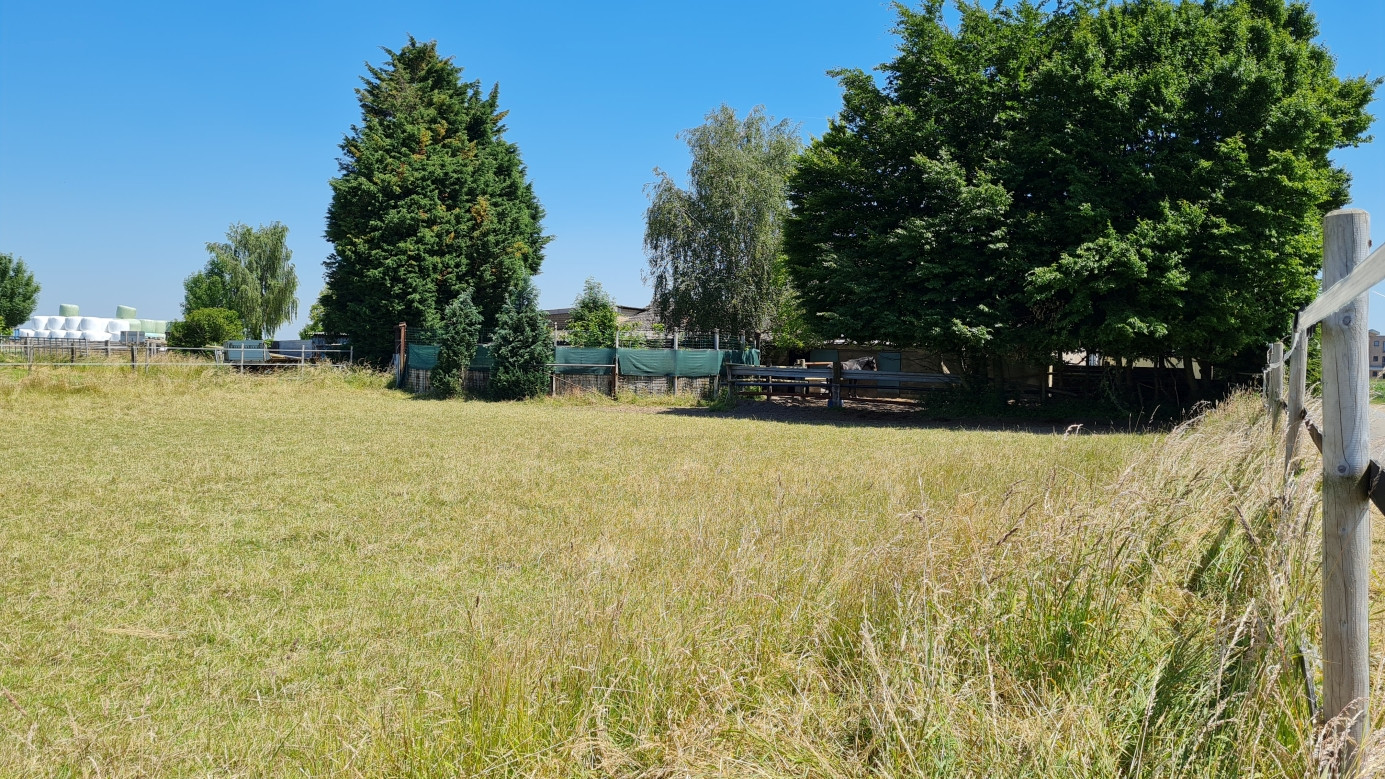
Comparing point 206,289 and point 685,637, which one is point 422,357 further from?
point 206,289

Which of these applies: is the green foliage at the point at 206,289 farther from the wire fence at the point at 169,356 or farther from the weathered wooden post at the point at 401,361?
the weathered wooden post at the point at 401,361

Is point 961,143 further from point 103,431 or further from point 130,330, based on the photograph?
point 130,330

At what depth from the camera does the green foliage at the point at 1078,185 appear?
51.9ft

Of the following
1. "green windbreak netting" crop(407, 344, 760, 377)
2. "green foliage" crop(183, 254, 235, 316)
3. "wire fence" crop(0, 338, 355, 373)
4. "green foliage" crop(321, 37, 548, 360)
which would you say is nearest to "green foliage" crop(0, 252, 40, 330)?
"green foliage" crop(183, 254, 235, 316)

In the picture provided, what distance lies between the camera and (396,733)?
2.70 m

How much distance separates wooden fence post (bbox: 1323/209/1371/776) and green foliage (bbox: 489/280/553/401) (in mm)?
23049

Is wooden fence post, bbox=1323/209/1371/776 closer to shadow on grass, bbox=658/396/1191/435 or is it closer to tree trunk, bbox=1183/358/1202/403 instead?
shadow on grass, bbox=658/396/1191/435

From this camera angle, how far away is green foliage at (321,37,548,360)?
30.7m

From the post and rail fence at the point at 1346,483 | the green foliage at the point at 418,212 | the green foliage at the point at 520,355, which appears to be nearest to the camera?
the post and rail fence at the point at 1346,483

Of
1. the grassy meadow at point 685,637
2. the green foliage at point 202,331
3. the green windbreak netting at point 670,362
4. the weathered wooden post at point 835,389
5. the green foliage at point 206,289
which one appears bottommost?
the grassy meadow at point 685,637

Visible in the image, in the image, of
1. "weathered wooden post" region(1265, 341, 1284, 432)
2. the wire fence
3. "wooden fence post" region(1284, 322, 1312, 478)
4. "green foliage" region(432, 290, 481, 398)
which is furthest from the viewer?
"green foliage" region(432, 290, 481, 398)

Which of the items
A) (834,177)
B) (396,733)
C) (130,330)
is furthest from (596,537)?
(130,330)

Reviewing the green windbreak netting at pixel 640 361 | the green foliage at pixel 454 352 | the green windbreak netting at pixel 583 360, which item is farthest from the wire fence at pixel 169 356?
the green windbreak netting at pixel 583 360

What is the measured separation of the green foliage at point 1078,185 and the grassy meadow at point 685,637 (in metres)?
10.8
